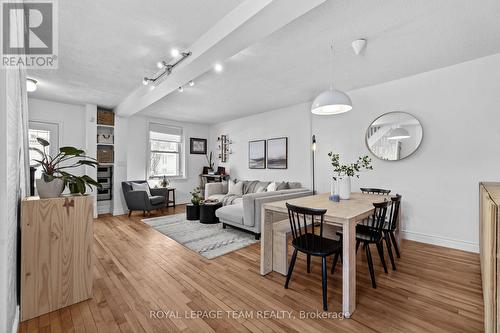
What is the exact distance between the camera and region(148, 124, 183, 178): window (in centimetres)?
632

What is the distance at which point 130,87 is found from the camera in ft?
13.2

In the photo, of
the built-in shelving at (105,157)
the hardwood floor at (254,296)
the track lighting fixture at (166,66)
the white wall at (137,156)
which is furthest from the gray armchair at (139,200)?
the track lighting fixture at (166,66)

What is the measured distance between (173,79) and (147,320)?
2934mm

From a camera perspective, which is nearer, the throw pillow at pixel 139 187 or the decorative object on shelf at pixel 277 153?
the decorative object on shelf at pixel 277 153

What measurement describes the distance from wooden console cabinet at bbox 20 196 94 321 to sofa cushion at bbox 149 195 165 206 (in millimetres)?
3295

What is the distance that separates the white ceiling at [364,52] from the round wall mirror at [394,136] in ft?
2.16

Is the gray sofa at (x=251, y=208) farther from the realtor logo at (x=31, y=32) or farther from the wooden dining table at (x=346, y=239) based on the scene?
the realtor logo at (x=31, y=32)

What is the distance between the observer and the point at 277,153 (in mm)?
5469

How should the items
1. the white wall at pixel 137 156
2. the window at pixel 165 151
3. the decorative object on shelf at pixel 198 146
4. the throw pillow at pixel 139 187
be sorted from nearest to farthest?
the throw pillow at pixel 139 187 < the white wall at pixel 137 156 < the window at pixel 165 151 < the decorative object on shelf at pixel 198 146

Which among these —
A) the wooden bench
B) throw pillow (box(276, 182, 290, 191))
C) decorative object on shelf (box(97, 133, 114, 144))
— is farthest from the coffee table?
decorative object on shelf (box(97, 133, 114, 144))

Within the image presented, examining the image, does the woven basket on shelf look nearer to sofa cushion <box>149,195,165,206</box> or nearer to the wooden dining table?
sofa cushion <box>149,195,165,206</box>

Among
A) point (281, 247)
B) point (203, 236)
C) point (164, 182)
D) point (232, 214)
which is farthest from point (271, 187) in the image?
point (164, 182)

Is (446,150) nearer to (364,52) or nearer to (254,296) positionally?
(364,52)

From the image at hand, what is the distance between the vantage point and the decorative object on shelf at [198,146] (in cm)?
706
